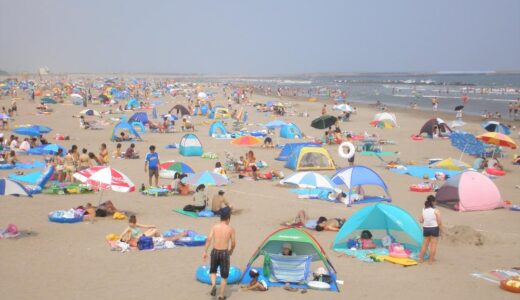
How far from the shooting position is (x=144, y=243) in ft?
33.4

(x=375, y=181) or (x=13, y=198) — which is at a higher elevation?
(x=375, y=181)

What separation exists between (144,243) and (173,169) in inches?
252

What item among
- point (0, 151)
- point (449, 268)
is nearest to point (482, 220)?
point (449, 268)

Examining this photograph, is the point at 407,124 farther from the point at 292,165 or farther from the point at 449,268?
the point at 449,268

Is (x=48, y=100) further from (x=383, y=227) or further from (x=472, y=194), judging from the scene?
(x=383, y=227)

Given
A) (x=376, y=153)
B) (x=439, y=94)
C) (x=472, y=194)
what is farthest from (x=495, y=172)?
(x=439, y=94)

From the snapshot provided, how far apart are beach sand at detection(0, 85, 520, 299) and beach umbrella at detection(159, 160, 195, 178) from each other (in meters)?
0.40

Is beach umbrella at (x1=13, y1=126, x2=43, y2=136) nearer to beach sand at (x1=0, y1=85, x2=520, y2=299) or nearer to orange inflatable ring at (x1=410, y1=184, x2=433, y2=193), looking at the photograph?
beach sand at (x1=0, y1=85, x2=520, y2=299)

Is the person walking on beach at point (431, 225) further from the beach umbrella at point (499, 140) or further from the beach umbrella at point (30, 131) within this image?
the beach umbrella at point (30, 131)

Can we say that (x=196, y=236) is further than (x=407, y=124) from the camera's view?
No

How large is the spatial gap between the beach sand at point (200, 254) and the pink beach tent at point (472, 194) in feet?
0.92

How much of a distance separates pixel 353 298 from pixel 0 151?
1736 cm

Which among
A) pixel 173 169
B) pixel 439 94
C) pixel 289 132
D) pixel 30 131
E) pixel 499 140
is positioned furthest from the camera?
pixel 439 94

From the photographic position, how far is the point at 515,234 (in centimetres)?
1148
